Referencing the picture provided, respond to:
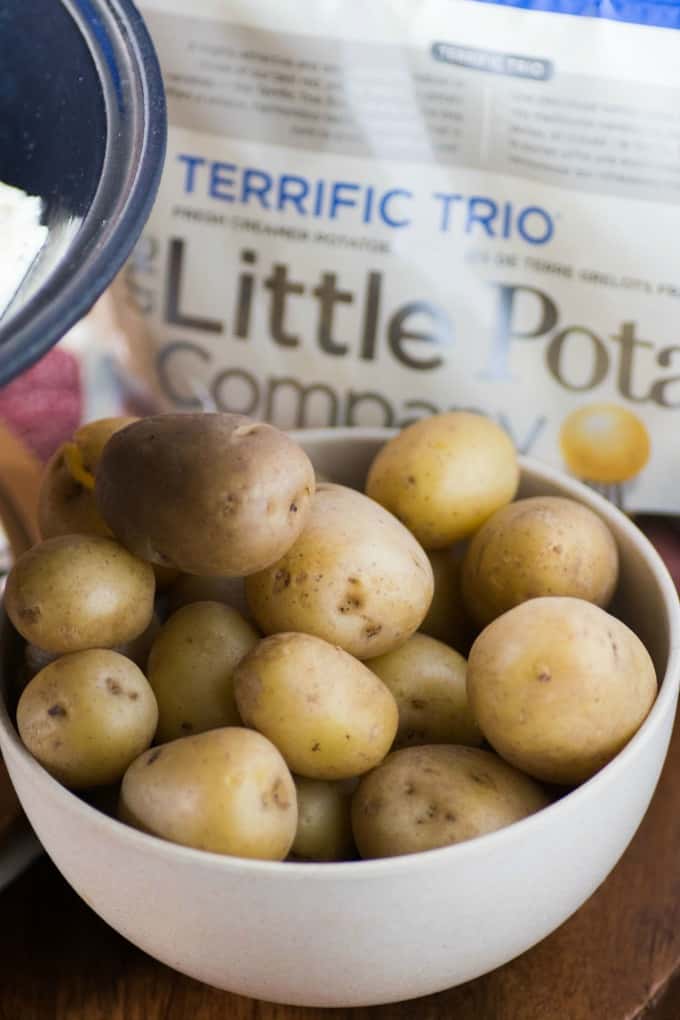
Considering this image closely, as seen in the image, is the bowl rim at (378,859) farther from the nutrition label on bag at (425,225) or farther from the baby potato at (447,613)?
the nutrition label on bag at (425,225)

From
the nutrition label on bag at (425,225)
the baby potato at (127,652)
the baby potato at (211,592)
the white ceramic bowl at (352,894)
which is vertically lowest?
the white ceramic bowl at (352,894)

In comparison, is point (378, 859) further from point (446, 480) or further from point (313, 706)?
point (446, 480)

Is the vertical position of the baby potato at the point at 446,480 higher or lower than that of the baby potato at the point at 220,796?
higher

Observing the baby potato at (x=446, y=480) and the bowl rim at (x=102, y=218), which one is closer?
the bowl rim at (x=102, y=218)

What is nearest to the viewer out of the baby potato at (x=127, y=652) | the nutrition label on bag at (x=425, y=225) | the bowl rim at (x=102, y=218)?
the bowl rim at (x=102, y=218)

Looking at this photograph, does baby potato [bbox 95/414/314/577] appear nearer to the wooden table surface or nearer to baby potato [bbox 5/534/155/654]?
baby potato [bbox 5/534/155/654]

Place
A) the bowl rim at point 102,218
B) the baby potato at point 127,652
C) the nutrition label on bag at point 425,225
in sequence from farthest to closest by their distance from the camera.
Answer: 1. the nutrition label on bag at point 425,225
2. the baby potato at point 127,652
3. the bowl rim at point 102,218

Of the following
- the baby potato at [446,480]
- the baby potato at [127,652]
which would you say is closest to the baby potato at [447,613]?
the baby potato at [446,480]

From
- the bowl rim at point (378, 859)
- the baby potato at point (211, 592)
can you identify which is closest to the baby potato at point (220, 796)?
the bowl rim at point (378, 859)

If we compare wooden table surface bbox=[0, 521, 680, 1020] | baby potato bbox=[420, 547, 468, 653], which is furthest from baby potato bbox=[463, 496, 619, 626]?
wooden table surface bbox=[0, 521, 680, 1020]
